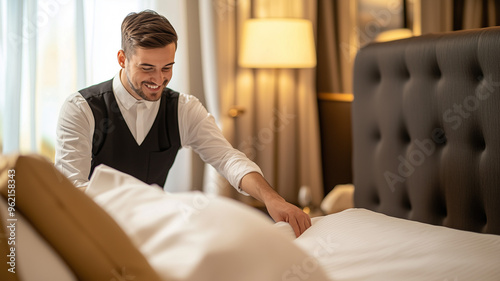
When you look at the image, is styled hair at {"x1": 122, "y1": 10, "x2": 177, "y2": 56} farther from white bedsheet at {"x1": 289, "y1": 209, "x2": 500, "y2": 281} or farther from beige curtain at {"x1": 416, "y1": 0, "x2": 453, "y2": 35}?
beige curtain at {"x1": 416, "y1": 0, "x2": 453, "y2": 35}

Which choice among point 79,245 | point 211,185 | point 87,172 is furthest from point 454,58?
point 211,185

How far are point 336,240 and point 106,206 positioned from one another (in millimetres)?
514

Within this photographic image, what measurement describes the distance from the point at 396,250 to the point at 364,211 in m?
0.23

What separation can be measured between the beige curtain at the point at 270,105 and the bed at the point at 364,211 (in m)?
1.10

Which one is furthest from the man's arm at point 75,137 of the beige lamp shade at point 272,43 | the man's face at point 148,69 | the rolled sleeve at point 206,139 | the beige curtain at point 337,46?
the beige curtain at point 337,46

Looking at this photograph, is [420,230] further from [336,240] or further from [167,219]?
[167,219]

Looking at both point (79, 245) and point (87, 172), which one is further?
point (87, 172)

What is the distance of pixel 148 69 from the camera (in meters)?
1.05

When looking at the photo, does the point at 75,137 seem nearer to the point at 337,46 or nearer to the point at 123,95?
the point at 123,95

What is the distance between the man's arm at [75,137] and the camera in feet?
3.53

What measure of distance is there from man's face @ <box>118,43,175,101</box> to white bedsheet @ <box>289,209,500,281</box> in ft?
1.40

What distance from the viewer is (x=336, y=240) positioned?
1070 mm

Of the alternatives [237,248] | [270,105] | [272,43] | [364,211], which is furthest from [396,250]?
[270,105]

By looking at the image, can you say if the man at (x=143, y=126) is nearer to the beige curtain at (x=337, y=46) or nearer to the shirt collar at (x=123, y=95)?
the shirt collar at (x=123, y=95)
